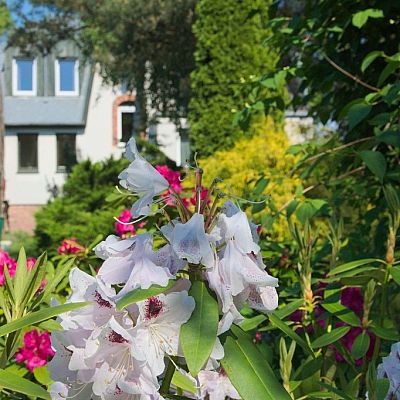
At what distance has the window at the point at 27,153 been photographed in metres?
23.9

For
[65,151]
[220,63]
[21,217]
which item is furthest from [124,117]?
[220,63]

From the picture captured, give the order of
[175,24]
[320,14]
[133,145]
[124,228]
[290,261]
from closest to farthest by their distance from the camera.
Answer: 1. [133,145]
2. [290,261]
3. [320,14]
4. [124,228]
5. [175,24]

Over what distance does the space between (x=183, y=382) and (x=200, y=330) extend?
17cm

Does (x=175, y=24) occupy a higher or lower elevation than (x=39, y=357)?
higher

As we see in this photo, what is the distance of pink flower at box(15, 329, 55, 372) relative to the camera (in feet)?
7.21

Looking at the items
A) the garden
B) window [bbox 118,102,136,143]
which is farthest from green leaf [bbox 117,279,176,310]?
window [bbox 118,102,136,143]

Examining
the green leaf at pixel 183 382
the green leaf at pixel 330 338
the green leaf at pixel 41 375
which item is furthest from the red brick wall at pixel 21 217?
the green leaf at pixel 183 382

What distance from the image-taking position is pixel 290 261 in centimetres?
263

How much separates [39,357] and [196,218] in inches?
58.1

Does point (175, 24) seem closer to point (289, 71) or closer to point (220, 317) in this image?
point (289, 71)

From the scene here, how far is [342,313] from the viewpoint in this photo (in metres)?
1.50

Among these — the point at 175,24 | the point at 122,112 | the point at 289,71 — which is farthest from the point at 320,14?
the point at 122,112

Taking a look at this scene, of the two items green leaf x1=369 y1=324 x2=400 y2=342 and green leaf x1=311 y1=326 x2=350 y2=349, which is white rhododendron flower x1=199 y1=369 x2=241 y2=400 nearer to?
green leaf x1=311 y1=326 x2=350 y2=349

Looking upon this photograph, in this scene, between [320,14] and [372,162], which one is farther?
[320,14]
